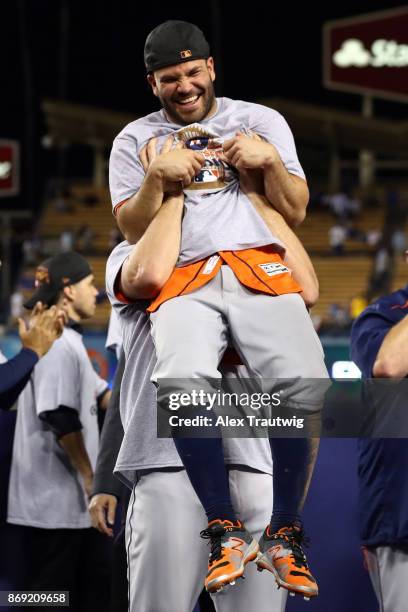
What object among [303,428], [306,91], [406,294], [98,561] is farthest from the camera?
[306,91]

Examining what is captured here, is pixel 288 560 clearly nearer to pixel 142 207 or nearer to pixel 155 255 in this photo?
pixel 155 255

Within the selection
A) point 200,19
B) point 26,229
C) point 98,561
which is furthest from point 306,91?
point 98,561

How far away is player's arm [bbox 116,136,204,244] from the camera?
2986mm

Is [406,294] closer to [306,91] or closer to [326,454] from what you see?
[326,454]

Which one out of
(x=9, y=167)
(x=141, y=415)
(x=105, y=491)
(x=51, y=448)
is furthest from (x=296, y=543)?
(x=9, y=167)

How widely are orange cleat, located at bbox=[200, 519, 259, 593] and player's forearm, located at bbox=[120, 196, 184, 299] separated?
2.25ft

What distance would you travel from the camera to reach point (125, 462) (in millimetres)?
3076

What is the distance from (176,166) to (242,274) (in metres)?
0.36

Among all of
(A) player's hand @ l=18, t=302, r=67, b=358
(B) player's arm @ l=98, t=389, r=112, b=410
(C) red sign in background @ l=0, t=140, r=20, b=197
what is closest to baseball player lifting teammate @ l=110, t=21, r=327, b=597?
(A) player's hand @ l=18, t=302, r=67, b=358

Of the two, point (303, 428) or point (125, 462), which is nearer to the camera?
point (303, 428)

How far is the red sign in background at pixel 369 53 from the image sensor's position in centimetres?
2678

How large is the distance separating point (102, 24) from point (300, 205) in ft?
111

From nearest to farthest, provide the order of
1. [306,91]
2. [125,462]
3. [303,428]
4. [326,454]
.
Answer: [303,428] < [125,462] < [326,454] < [306,91]

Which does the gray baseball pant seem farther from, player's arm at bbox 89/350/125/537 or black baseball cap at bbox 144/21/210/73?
black baseball cap at bbox 144/21/210/73
